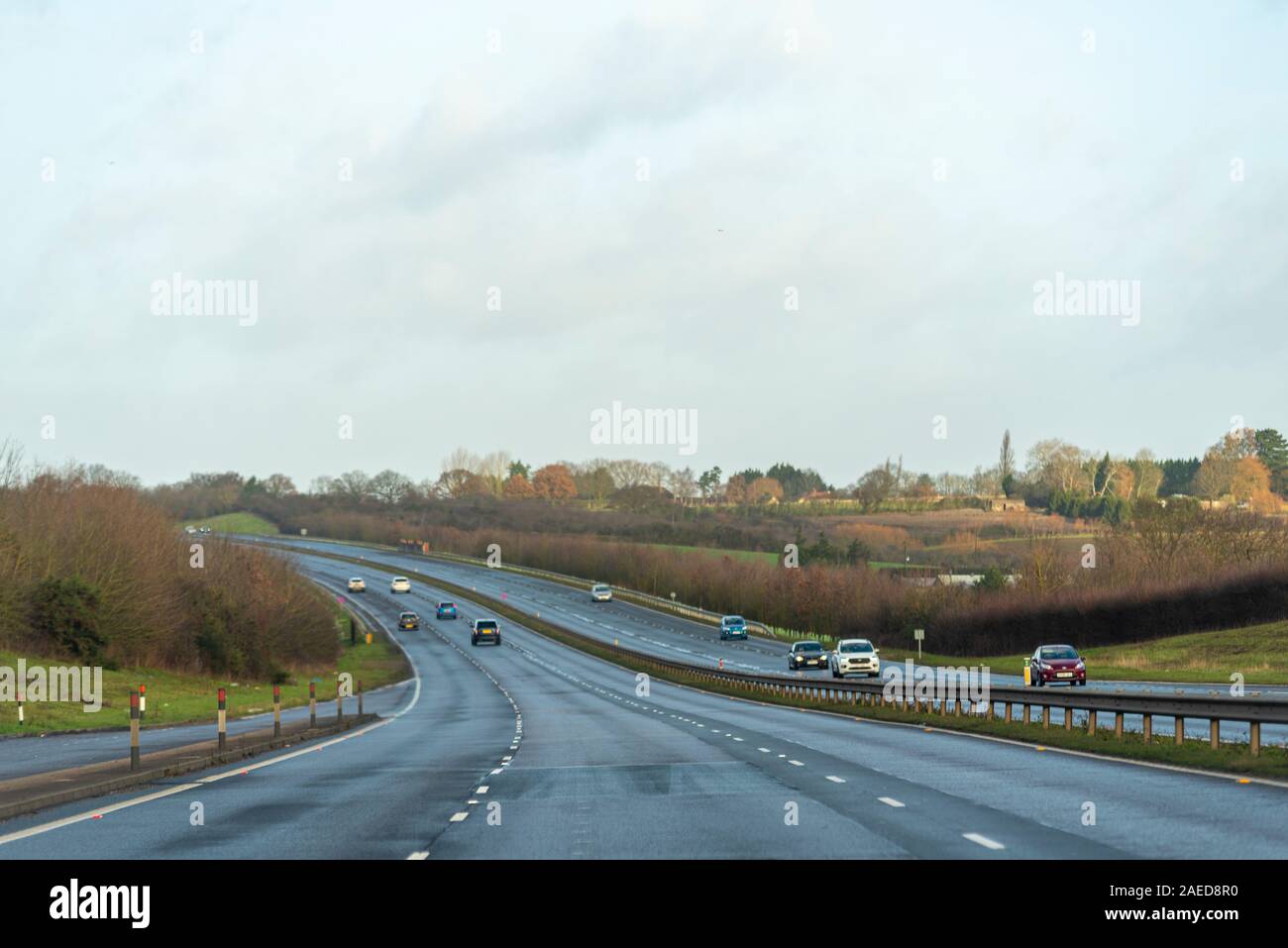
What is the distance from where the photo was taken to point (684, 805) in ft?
51.5

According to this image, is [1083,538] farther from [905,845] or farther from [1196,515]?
[905,845]

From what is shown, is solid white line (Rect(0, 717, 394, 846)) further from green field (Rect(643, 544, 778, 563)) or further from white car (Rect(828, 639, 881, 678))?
green field (Rect(643, 544, 778, 563))

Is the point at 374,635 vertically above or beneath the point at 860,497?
beneath

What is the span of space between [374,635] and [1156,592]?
198 ft

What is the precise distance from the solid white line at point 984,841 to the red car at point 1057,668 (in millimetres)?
35765

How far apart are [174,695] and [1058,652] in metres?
33.5

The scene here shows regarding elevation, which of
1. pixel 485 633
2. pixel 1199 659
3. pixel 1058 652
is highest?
pixel 1058 652

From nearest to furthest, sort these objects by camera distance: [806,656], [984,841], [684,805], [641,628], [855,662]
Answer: [984,841], [684,805], [855,662], [806,656], [641,628]

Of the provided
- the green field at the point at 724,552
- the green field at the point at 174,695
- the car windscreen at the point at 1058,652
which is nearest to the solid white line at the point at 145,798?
the green field at the point at 174,695

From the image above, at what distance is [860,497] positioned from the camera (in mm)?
183375

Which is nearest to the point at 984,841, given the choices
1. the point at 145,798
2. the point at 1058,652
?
the point at 145,798

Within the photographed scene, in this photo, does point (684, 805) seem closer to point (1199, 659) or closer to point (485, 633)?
point (1199, 659)

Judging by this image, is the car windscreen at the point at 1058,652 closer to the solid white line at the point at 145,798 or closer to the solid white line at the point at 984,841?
the solid white line at the point at 145,798
